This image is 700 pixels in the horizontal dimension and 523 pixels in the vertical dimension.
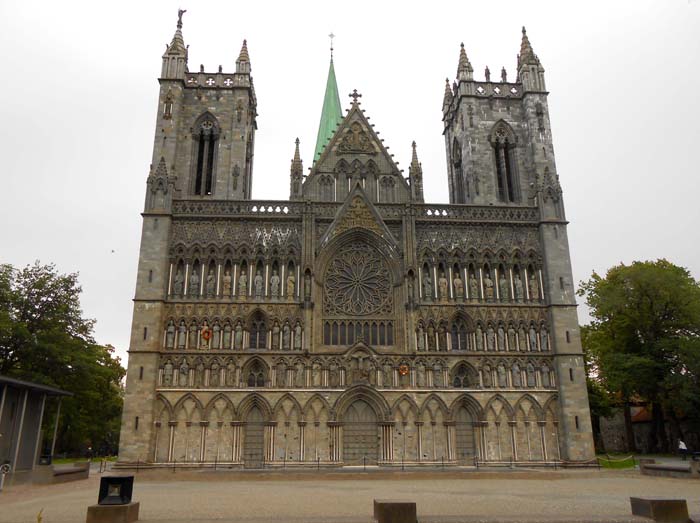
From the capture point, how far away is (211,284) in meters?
36.1

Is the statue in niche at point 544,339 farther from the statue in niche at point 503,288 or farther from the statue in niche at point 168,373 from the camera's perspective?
the statue in niche at point 168,373

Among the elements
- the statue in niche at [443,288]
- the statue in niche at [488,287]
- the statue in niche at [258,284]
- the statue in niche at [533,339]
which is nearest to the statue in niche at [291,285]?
the statue in niche at [258,284]

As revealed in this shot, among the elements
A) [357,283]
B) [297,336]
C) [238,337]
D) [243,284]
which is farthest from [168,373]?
[357,283]

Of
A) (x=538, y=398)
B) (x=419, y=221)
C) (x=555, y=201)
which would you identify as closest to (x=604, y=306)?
(x=555, y=201)

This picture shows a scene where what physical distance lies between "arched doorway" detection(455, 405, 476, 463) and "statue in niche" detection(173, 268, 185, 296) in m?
17.6

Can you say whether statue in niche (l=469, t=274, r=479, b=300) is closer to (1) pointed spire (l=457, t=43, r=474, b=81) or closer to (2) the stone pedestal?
(1) pointed spire (l=457, t=43, r=474, b=81)

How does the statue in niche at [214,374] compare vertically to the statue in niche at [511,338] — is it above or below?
below

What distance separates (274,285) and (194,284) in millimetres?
4698

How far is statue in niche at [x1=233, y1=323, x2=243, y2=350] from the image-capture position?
1373 inches

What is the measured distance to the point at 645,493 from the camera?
1886 centimetres

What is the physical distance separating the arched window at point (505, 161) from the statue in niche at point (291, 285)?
15455 millimetres

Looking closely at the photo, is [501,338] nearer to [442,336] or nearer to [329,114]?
[442,336]

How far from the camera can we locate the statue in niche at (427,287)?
36.6 metres

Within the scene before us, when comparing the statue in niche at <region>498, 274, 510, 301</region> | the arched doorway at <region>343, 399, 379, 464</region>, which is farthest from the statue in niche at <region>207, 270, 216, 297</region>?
the statue in niche at <region>498, 274, 510, 301</region>
